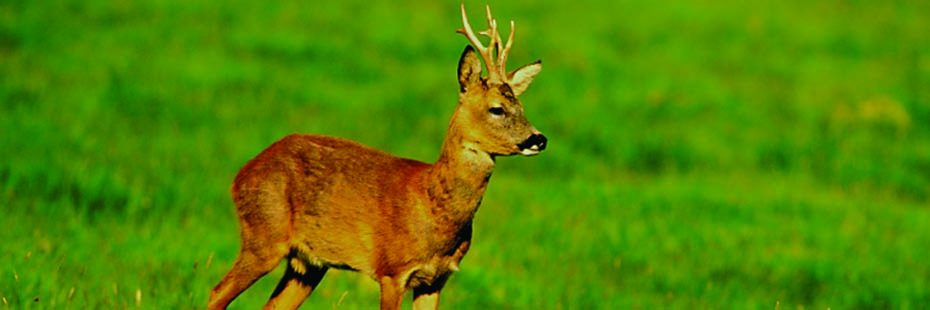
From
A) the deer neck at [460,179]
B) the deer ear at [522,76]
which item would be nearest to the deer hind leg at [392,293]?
the deer neck at [460,179]

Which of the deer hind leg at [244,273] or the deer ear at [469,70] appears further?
the deer hind leg at [244,273]

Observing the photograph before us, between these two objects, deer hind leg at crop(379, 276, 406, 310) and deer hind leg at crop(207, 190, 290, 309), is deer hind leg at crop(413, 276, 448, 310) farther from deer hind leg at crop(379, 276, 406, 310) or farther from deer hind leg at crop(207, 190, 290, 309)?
deer hind leg at crop(207, 190, 290, 309)

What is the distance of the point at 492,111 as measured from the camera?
19.1 feet

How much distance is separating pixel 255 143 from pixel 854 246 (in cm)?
587

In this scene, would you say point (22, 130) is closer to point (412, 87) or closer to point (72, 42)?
point (72, 42)

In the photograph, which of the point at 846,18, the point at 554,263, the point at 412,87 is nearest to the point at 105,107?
the point at 412,87

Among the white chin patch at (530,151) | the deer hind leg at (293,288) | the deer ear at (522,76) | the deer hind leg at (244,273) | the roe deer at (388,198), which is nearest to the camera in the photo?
the white chin patch at (530,151)

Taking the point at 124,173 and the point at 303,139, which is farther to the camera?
the point at 124,173

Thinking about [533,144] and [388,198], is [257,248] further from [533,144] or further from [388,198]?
[533,144]

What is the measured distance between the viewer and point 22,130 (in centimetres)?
1216

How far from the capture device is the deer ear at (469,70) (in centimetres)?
593

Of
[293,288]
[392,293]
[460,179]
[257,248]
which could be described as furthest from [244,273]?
[460,179]

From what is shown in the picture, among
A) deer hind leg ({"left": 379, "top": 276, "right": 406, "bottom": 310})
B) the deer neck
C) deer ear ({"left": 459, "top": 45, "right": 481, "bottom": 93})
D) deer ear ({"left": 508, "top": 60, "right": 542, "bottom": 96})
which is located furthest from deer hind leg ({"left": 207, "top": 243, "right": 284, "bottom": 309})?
deer ear ({"left": 508, "top": 60, "right": 542, "bottom": 96})

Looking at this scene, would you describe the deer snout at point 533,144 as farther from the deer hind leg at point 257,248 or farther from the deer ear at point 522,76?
the deer hind leg at point 257,248
